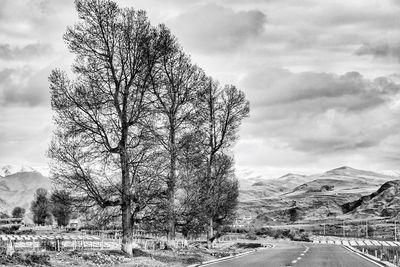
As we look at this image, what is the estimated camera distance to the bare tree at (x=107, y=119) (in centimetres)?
2850

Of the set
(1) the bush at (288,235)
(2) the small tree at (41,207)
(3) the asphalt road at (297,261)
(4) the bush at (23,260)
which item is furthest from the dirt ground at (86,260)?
(2) the small tree at (41,207)

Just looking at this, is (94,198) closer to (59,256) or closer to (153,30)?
(59,256)

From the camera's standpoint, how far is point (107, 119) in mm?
29719

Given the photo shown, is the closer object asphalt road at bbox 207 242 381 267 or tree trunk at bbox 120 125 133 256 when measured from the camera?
asphalt road at bbox 207 242 381 267

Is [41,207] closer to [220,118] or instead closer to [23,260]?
[220,118]

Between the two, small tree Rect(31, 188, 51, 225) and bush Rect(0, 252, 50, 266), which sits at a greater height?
small tree Rect(31, 188, 51, 225)

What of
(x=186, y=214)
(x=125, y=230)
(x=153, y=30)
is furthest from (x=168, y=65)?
(x=125, y=230)

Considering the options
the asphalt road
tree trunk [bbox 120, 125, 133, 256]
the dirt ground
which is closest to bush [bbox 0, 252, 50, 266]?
the dirt ground

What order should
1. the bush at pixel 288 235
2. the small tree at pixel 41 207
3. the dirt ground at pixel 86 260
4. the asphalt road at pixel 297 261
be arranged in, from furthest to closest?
the small tree at pixel 41 207 → the bush at pixel 288 235 → the asphalt road at pixel 297 261 → the dirt ground at pixel 86 260

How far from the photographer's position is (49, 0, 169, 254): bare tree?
28.5 meters

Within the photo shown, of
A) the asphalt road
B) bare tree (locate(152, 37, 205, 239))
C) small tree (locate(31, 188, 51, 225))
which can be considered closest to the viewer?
the asphalt road

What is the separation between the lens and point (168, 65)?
39.2 metres

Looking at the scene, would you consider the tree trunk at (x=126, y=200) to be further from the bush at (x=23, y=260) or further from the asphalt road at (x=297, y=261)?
the bush at (x=23, y=260)

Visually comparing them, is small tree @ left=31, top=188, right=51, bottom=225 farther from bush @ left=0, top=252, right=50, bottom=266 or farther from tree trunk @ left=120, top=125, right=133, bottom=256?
bush @ left=0, top=252, right=50, bottom=266
